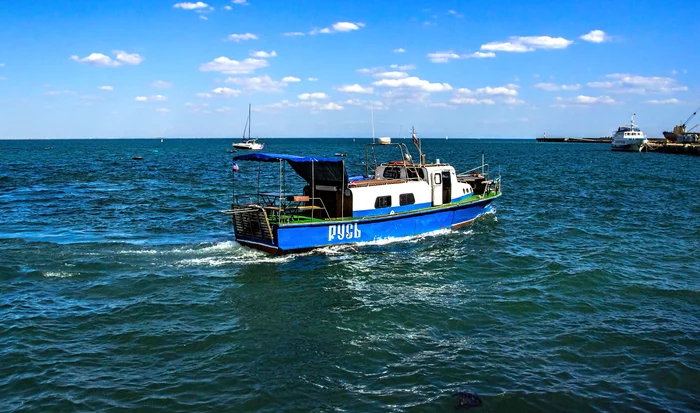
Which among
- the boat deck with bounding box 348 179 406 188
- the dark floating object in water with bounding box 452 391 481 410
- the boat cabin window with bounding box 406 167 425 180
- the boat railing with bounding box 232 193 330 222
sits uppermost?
the boat cabin window with bounding box 406 167 425 180

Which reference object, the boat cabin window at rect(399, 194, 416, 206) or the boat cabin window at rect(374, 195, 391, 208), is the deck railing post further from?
the boat cabin window at rect(399, 194, 416, 206)

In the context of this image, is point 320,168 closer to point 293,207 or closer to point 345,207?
point 345,207

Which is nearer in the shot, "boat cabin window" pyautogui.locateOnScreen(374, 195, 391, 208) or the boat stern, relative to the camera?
the boat stern

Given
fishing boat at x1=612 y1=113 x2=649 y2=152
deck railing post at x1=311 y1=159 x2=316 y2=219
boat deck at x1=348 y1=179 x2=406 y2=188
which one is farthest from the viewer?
fishing boat at x1=612 y1=113 x2=649 y2=152

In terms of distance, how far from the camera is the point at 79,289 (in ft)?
55.1

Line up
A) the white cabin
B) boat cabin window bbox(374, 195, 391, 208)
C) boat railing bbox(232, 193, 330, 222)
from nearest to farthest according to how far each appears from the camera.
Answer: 1. boat railing bbox(232, 193, 330, 222)
2. the white cabin
3. boat cabin window bbox(374, 195, 391, 208)

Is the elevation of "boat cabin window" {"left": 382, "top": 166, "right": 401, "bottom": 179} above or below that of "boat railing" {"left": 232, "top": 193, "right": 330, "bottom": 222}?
above

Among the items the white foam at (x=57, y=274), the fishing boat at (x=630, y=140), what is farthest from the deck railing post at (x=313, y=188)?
the fishing boat at (x=630, y=140)

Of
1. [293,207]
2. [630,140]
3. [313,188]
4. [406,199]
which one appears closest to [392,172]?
[406,199]

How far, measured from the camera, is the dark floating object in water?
10312 millimetres

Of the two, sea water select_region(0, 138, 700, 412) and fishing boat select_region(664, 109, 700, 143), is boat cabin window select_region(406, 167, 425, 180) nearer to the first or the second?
sea water select_region(0, 138, 700, 412)

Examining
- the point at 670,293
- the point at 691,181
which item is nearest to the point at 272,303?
the point at 670,293

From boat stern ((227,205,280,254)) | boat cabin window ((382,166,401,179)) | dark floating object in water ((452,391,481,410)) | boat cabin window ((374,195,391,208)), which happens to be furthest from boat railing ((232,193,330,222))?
dark floating object in water ((452,391,481,410))

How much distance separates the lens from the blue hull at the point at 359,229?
2106cm
